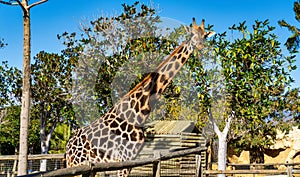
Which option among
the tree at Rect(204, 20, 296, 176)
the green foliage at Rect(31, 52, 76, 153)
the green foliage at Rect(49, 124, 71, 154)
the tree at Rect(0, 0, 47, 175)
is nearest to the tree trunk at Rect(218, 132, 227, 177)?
the tree at Rect(204, 20, 296, 176)

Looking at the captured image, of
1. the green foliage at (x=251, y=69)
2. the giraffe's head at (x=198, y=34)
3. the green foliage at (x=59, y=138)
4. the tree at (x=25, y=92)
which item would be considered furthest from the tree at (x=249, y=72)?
the green foliage at (x=59, y=138)

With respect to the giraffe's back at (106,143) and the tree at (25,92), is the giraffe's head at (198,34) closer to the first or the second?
the giraffe's back at (106,143)

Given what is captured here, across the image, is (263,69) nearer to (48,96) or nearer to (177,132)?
(177,132)

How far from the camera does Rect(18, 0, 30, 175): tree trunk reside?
5.54m

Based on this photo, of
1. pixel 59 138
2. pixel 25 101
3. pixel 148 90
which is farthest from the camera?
pixel 59 138

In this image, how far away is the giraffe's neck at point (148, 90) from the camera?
249 inches

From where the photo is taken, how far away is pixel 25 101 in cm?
568

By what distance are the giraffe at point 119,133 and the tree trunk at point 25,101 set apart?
0.75 meters

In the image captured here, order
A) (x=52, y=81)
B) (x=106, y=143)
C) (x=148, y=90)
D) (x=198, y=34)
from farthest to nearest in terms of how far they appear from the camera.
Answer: (x=52, y=81), (x=198, y=34), (x=148, y=90), (x=106, y=143)

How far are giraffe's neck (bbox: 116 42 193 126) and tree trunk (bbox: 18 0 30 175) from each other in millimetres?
1440

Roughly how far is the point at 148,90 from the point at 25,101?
2.02 meters

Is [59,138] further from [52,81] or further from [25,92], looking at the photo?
[25,92]

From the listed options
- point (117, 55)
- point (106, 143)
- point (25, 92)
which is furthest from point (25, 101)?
point (117, 55)

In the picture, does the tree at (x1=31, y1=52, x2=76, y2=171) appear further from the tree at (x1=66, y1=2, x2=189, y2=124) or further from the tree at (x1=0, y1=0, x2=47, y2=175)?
the tree at (x1=0, y1=0, x2=47, y2=175)
